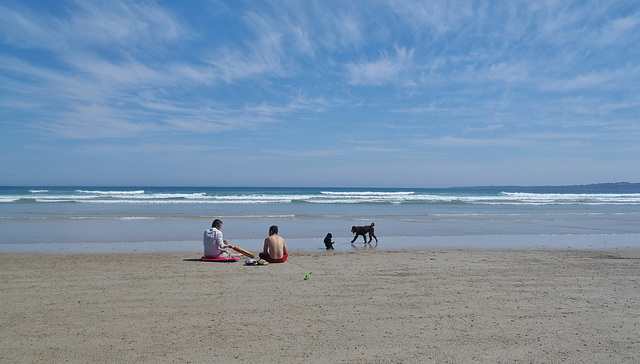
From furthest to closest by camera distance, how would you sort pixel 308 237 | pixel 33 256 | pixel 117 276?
pixel 308 237, pixel 33 256, pixel 117 276

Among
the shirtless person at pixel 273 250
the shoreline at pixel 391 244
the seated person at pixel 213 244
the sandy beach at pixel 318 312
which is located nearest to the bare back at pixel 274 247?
the shirtless person at pixel 273 250

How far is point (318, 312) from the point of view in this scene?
5.25 m

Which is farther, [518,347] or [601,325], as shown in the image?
[601,325]

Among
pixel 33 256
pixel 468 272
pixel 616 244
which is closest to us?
pixel 468 272

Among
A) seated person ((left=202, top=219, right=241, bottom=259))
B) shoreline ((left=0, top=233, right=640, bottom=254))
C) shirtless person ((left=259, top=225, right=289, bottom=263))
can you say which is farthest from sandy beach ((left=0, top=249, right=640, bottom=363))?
shoreline ((left=0, top=233, right=640, bottom=254))

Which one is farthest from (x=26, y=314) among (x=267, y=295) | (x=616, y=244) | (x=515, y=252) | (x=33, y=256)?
(x=616, y=244)

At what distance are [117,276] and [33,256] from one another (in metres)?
3.75

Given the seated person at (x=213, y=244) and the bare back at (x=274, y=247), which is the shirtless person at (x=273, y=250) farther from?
the seated person at (x=213, y=244)

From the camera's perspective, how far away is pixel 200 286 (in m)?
6.52

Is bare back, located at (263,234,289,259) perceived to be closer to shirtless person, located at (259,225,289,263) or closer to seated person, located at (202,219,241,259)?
shirtless person, located at (259,225,289,263)

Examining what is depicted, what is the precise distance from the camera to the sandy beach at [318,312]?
160 inches

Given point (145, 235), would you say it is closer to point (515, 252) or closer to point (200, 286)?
point (200, 286)

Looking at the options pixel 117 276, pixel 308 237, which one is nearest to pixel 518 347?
pixel 117 276

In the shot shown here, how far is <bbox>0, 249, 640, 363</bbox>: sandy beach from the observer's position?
407 cm
